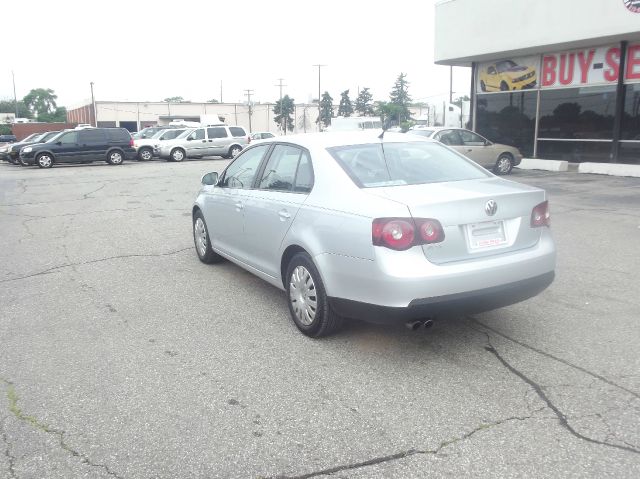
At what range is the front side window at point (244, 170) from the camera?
5727 mm

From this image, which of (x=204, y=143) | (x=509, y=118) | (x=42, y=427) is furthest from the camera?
(x=204, y=143)

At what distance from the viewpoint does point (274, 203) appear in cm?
503

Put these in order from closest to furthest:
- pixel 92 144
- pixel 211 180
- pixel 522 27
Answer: pixel 211 180 → pixel 522 27 → pixel 92 144

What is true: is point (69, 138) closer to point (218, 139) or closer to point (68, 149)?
point (68, 149)

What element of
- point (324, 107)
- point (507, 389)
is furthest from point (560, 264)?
point (324, 107)

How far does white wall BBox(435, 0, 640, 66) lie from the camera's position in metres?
16.0

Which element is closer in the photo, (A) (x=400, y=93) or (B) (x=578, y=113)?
(B) (x=578, y=113)

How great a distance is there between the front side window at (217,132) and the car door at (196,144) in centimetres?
35

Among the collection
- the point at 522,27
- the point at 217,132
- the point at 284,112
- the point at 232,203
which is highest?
the point at 284,112

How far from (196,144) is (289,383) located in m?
26.0

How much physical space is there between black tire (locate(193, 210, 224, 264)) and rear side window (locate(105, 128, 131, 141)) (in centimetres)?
2057

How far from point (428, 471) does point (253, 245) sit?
3035mm

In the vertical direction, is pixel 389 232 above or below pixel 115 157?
above

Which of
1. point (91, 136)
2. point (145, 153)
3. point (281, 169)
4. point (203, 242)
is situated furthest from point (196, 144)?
Answer: point (281, 169)
